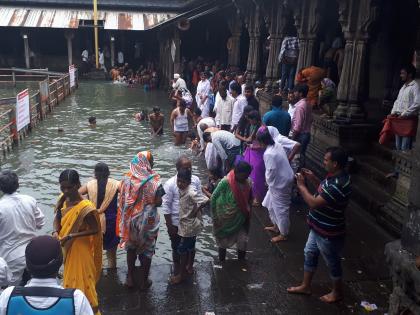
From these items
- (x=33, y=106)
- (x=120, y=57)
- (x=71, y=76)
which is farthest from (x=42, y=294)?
(x=120, y=57)

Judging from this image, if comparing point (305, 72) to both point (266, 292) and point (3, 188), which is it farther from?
point (3, 188)

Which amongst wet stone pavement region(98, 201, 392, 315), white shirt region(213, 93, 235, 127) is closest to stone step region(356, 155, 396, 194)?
wet stone pavement region(98, 201, 392, 315)

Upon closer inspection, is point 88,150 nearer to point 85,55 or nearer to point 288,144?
point 288,144

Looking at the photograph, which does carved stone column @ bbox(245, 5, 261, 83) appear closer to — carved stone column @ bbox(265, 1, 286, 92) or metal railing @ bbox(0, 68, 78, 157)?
carved stone column @ bbox(265, 1, 286, 92)

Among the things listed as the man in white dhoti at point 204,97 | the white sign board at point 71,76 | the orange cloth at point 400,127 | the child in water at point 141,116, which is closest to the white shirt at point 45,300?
the orange cloth at point 400,127

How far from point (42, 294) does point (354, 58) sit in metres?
7.29

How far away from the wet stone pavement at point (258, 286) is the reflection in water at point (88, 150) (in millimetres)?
635

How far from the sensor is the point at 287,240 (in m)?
6.07

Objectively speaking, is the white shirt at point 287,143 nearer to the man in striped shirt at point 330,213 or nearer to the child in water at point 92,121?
the man in striped shirt at point 330,213

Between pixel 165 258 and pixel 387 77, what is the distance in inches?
320

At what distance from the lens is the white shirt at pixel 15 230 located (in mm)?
4086

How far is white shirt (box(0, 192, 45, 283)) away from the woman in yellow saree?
13.5 inches

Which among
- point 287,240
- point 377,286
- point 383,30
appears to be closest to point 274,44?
point 383,30

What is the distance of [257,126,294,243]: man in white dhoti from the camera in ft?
19.0
